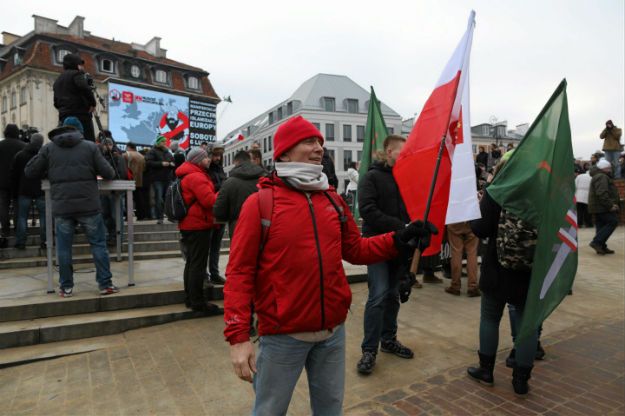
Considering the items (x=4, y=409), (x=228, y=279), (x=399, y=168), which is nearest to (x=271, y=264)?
(x=228, y=279)

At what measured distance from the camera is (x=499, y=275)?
3586 millimetres

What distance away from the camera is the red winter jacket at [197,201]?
16.6 feet

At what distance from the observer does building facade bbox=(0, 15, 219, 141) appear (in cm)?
4166

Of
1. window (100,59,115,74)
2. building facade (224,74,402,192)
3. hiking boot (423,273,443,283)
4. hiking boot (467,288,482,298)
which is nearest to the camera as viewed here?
hiking boot (467,288,482,298)

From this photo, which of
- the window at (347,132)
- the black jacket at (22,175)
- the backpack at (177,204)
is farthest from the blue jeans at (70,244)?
the window at (347,132)

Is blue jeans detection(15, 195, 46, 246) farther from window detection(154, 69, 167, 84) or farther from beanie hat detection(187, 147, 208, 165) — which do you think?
window detection(154, 69, 167, 84)

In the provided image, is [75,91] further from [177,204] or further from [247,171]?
[247,171]

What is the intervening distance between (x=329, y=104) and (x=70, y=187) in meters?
56.6

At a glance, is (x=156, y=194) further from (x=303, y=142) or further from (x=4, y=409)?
(x=303, y=142)

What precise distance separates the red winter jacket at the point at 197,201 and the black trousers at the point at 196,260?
10 cm

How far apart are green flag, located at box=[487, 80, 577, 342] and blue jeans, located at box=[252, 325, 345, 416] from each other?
5.00 feet

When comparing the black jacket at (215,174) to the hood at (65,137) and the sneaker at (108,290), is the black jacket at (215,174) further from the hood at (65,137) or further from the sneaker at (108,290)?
the sneaker at (108,290)

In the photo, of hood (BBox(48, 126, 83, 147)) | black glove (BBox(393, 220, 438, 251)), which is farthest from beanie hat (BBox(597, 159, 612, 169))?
hood (BBox(48, 126, 83, 147))

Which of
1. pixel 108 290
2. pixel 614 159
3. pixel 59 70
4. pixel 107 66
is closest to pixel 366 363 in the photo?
pixel 108 290
